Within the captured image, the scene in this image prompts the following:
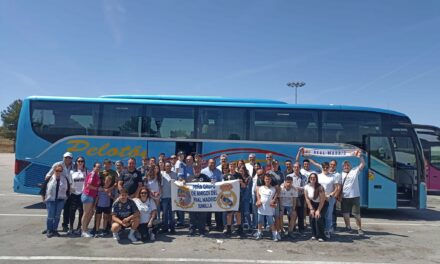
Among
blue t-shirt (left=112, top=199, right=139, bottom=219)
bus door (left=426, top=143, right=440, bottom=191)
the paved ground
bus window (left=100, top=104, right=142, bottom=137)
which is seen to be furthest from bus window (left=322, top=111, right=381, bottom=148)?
bus door (left=426, top=143, right=440, bottom=191)

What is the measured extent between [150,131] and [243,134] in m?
3.17

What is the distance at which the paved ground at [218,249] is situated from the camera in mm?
5805

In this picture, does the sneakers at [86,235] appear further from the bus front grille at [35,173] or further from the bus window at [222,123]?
the bus window at [222,123]

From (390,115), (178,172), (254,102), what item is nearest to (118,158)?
(178,172)

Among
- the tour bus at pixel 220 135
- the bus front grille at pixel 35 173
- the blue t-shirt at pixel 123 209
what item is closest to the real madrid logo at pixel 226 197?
the blue t-shirt at pixel 123 209

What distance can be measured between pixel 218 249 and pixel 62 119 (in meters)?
7.23

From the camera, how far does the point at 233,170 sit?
7727 mm

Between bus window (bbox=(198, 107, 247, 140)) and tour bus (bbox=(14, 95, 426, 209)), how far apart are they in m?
0.03

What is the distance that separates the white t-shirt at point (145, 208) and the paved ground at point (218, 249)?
0.59 m

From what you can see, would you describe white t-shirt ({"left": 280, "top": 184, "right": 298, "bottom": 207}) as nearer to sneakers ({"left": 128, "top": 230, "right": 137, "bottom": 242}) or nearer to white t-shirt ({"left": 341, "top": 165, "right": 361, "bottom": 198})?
white t-shirt ({"left": 341, "top": 165, "right": 361, "bottom": 198})

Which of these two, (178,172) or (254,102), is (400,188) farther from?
(178,172)

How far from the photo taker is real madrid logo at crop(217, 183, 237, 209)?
7578mm

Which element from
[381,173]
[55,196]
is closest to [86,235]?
[55,196]

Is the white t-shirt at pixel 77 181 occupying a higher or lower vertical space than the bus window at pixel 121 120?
lower
